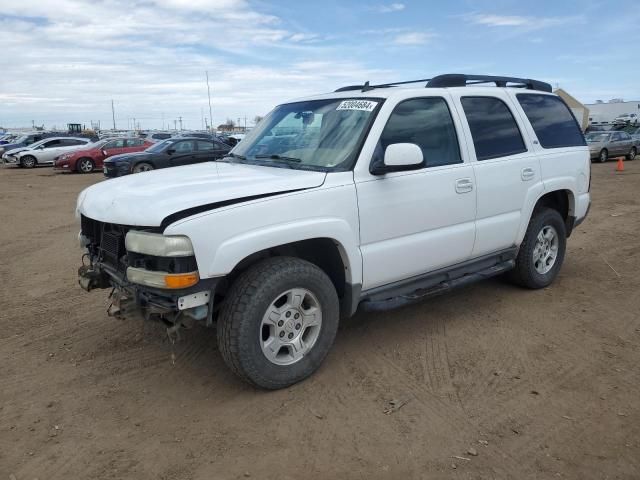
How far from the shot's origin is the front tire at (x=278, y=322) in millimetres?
3275

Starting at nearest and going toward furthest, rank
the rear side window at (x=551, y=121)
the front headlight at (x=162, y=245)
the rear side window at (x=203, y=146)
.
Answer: the front headlight at (x=162, y=245)
the rear side window at (x=551, y=121)
the rear side window at (x=203, y=146)

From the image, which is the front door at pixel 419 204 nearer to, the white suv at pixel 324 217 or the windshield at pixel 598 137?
the white suv at pixel 324 217

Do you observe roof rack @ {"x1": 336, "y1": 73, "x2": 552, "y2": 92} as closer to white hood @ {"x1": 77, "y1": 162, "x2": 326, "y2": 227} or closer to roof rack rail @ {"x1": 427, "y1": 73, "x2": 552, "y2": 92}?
roof rack rail @ {"x1": 427, "y1": 73, "x2": 552, "y2": 92}

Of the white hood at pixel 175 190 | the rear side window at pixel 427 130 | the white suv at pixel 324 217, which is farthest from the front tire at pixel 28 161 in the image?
the rear side window at pixel 427 130

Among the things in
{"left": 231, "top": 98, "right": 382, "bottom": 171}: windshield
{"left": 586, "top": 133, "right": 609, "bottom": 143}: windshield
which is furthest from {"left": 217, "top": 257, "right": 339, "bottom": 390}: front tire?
{"left": 586, "top": 133, "right": 609, "bottom": 143}: windshield

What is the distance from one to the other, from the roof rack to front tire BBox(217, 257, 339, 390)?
74.0 inches

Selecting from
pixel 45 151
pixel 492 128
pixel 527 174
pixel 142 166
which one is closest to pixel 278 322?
pixel 492 128

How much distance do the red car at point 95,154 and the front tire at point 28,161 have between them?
11.6 ft

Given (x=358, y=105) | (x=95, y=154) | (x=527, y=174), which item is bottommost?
(x=527, y=174)

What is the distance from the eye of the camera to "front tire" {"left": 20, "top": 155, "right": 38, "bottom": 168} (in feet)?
86.1

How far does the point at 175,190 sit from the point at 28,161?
26922mm

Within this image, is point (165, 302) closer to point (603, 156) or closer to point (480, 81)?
point (480, 81)

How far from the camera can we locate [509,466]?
2.81 meters

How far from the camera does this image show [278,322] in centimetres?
349
